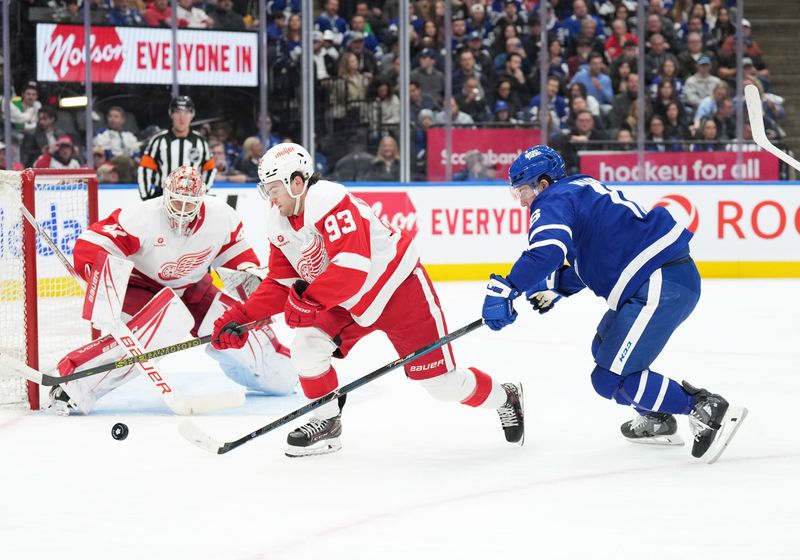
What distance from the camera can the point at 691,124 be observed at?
890 cm

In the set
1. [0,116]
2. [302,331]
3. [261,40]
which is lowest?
[302,331]

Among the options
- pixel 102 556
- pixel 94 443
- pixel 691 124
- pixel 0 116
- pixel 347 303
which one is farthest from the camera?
pixel 691 124

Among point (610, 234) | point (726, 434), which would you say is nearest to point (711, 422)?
point (726, 434)

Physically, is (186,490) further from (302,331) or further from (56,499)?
(302,331)

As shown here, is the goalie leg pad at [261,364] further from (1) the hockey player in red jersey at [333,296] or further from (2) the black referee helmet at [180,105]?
(2) the black referee helmet at [180,105]

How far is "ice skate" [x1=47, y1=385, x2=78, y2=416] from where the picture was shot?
157 inches

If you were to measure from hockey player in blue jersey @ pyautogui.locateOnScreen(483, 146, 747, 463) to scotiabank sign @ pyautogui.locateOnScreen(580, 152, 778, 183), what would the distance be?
549 centimetres

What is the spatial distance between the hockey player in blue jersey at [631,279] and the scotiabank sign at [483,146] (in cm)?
512

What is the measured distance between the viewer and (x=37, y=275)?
14.8 feet

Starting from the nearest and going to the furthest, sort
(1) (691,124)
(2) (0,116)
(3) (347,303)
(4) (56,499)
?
(4) (56,499) → (3) (347,303) → (2) (0,116) → (1) (691,124)

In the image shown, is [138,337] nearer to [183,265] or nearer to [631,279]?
[183,265]

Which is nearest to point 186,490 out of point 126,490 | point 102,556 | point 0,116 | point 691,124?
point 126,490

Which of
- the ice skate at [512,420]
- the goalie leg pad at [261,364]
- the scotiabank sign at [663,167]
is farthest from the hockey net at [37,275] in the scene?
the scotiabank sign at [663,167]

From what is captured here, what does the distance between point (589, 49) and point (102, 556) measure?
24.4 feet
